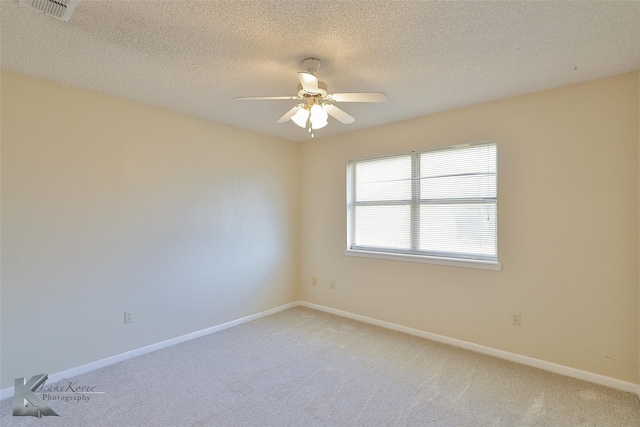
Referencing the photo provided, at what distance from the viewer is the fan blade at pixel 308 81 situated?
6.03 ft

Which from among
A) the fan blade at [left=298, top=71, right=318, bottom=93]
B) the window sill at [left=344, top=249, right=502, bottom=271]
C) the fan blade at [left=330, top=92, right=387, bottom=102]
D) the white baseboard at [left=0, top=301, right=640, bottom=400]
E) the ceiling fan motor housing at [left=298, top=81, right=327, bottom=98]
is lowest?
the white baseboard at [left=0, top=301, right=640, bottom=400]

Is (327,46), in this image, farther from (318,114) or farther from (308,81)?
(318,114)

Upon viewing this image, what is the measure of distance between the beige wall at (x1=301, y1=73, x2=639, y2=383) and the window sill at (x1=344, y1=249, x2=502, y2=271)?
59 mm

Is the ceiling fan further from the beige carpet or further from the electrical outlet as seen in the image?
the electrical outlet

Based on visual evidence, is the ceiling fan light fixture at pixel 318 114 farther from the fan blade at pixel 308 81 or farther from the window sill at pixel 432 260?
the window sill at pixel 432 260

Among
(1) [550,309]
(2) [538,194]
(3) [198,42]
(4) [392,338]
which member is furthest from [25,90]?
(1) [550,309]

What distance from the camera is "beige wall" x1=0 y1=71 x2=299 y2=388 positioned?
7.82 ft

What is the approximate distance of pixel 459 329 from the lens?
3158 mm

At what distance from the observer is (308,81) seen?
1890 mm

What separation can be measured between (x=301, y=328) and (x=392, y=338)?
3.42 feet

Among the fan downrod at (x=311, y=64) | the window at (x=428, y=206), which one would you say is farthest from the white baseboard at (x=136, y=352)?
the fan downrod at (x=311, y=64)

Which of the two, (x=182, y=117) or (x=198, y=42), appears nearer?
(x=198, y=42)

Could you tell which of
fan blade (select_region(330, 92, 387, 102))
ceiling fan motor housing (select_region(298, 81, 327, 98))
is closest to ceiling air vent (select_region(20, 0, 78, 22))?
ceiling fan motor housing (select_region(298, 81, 327, 98))

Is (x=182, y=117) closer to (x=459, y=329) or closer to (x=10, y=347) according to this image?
(x=10, y=347)
